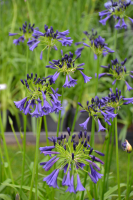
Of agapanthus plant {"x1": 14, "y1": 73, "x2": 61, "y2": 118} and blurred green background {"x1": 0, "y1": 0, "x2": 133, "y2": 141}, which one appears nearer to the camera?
agapanthus plant {"x1": 14, "y1": 73, "x2": 61, "y2": 118}

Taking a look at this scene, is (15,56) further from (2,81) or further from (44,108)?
(44,108)

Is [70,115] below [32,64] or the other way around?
below

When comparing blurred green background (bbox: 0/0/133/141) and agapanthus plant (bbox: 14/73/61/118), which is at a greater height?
blurred green background (bbox: 0/0/133/141)

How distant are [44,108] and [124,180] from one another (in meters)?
1.68

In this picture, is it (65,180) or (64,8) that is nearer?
(65,180)

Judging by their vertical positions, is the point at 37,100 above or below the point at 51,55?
below

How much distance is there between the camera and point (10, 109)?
12.6 feet

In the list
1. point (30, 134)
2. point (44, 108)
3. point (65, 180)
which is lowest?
point (30, 134)

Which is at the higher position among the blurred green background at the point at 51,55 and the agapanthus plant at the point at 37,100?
the blurred green background at the point at 51,55

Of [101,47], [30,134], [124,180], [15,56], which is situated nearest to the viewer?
[101,47]

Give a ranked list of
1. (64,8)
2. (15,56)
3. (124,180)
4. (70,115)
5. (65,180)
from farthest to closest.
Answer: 1. (64,8)
2. (15,56)
3. (70,115)
4. (124,180)
5. (65,180)

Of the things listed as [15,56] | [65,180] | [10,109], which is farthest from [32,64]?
[65,180]

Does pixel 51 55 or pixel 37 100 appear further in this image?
pixel 51 55

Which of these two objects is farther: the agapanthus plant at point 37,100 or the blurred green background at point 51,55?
the blurred green background at point 51,55
